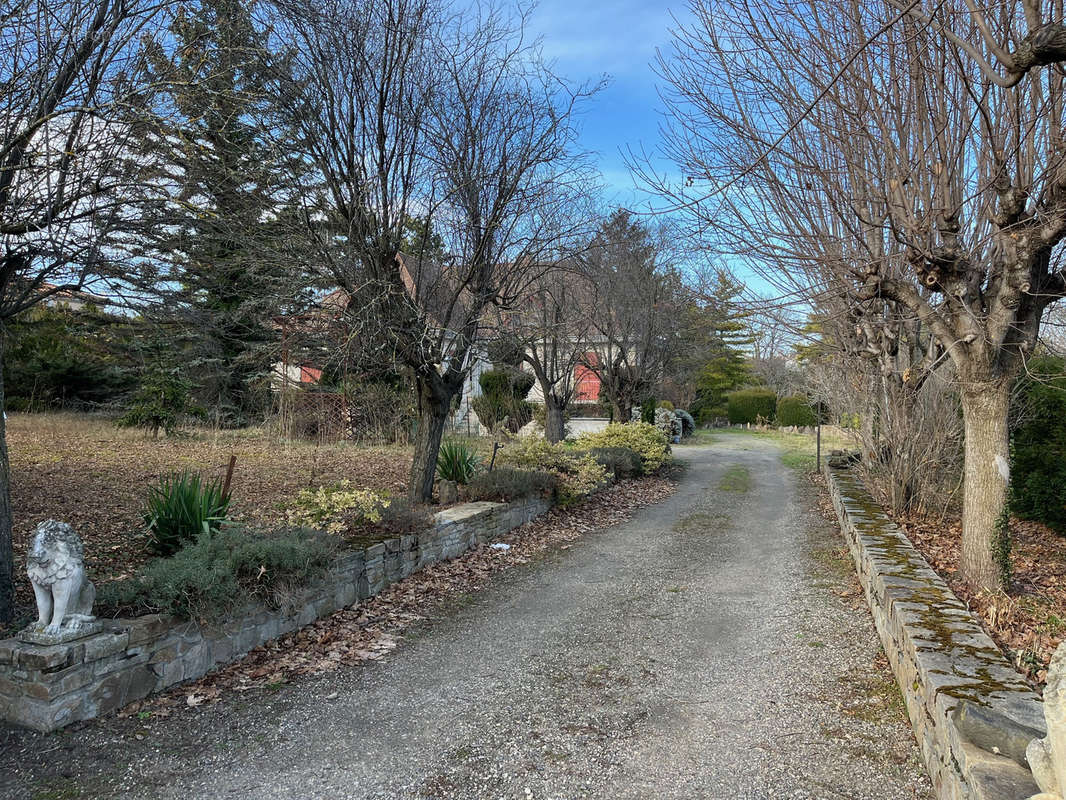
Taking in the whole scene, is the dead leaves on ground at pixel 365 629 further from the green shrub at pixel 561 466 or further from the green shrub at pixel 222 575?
the green shrub at pixel 561 466

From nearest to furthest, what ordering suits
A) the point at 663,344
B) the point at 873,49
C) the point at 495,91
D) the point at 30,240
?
1. the point at 30,240
2. the point at 873,49
3. the point at 495,91
4. the point at 663,344

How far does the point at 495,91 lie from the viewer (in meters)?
7.49

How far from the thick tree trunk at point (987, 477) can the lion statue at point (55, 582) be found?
6205mm

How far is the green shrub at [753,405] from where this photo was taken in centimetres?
3438

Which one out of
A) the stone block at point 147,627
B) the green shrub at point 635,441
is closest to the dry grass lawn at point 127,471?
the stone block at point 147,627

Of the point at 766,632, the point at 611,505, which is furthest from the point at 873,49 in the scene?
the point at 611,505

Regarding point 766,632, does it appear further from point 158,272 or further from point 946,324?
point 158,272

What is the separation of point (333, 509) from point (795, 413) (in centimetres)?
2974

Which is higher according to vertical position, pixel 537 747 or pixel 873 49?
pixel 873 49

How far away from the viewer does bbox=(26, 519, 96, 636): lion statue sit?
3.43 metres

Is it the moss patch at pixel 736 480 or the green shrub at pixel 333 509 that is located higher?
the green shrub at pixel 333 509

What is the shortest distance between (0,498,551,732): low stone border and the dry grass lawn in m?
1.43

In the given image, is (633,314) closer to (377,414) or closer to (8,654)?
(377,414)

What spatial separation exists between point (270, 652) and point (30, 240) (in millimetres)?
3250
